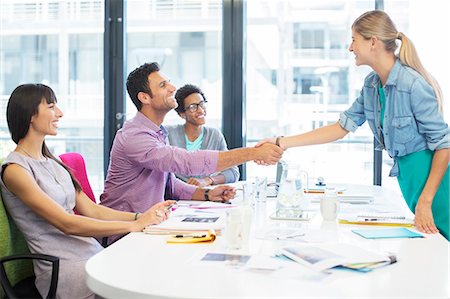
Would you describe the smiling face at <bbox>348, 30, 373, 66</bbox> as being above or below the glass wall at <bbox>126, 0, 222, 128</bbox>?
below

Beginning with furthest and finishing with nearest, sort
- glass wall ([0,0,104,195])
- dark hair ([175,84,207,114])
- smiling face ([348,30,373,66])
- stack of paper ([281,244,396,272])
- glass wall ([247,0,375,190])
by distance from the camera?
glass wall ([0,0,104,195]) < glass wall ([247,0,375,190]) < dark hair ([175,84,207,114]) < smiling face ([348,30,373,66]) < stack of paper ([281,244,396,272])

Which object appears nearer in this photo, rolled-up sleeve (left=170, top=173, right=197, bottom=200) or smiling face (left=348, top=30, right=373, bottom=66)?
smiling face (left=348, top=30, right=373, bottom=66)

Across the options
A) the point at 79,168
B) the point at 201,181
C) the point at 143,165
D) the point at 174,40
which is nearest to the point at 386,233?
the point at 143,165

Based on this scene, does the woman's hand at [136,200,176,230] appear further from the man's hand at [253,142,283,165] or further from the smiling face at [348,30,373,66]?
the smiling face at [348,30,373,66]

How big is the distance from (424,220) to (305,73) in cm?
263

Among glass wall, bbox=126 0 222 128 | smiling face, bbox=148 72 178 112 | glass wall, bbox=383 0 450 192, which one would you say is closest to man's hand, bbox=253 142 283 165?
smiling face, bbox=148 72 178 112

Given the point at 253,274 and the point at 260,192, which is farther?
the point at 260,192

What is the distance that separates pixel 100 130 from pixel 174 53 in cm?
89

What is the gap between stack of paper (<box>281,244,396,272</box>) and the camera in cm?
138

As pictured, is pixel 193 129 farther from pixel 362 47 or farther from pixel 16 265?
pixel 16 265

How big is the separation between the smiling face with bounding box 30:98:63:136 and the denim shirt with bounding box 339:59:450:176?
129 cm

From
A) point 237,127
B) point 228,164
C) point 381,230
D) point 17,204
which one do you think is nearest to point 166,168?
point 228,164

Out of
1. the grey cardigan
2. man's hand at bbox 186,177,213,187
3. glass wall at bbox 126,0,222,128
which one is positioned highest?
glass wall at bbox 126,0,222,128

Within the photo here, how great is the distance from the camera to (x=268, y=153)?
8.91ft
